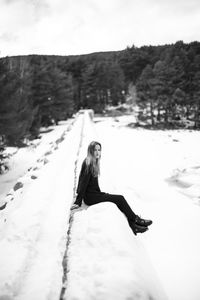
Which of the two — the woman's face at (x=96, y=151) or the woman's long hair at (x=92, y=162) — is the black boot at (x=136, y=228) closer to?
the woman's long hair at (x=92, y=162)

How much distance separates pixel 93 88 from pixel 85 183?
167 ft

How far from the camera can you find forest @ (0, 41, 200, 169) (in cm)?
1462

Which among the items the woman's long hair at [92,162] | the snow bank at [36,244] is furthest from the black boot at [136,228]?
the snow bank at [36,244]

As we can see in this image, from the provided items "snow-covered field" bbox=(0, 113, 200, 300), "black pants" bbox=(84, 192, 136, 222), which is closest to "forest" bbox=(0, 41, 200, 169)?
"snow-covered field" bbox=(0, 113, 200, 300)

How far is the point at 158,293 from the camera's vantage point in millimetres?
2898

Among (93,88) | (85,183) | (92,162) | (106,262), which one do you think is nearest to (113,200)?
(85,183)

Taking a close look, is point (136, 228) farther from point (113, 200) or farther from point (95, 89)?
point (95, 89)

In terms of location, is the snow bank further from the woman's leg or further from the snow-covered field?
the woman's leg

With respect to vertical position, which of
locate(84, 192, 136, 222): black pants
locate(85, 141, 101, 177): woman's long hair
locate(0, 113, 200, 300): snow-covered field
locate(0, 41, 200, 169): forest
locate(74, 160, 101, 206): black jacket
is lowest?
locate(0, 113, 200, 300): snow-covered field

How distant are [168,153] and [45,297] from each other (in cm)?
1247

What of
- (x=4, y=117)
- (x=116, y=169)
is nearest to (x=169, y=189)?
(x=116, y=169)

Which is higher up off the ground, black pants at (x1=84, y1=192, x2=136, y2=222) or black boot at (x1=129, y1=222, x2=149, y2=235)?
black pants at (x1=84, y1=192, x2=136, y2=222)

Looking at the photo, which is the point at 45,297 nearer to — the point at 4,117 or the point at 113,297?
the point at 113,297

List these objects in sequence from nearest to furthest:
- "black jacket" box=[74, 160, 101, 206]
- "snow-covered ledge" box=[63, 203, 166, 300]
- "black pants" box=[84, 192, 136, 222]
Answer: "snow-covered ledge" box=[63, 203, 166, 300]
"black pants" box=[84, 192, 136, 222]
"black jacket" box=[74, 160, 101, 206]
